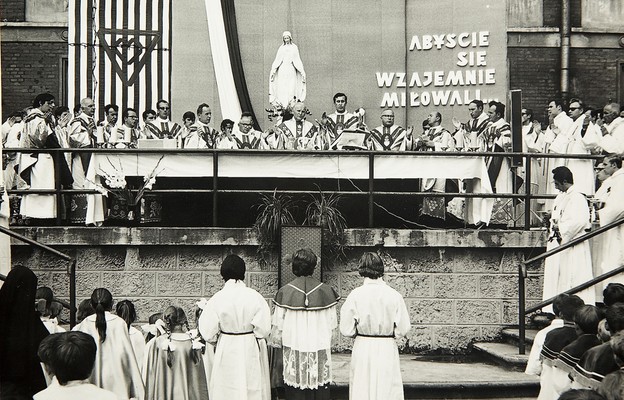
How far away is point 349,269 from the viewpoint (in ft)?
39.4

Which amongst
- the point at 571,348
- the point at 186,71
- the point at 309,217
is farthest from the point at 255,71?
the point at 571,348

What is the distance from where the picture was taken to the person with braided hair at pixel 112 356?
311 inches

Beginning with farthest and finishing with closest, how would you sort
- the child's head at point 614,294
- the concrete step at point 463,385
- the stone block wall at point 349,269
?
the stone block wall at point 349,269 < the concrete step at point 463,385 < the child's head at point 614,294

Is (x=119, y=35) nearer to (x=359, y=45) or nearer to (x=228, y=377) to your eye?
(x=359, y=45)

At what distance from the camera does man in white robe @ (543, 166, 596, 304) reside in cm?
1123

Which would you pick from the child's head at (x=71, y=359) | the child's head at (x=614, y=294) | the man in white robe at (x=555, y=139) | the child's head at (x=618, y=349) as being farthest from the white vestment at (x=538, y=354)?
the man in white robe at (x=555, y=139)

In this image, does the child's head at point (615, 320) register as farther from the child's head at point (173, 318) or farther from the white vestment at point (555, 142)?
the white vestment at point (555, 142)

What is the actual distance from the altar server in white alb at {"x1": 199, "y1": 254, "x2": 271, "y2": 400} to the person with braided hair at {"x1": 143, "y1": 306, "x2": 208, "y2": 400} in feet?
1.28

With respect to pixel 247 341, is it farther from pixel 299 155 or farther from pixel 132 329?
pixel 299 155

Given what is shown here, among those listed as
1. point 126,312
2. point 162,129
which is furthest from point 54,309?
point 162,129

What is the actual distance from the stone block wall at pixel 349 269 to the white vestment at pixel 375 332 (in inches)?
132

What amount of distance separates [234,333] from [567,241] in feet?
16.2

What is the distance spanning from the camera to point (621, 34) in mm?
21359

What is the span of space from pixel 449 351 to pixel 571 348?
5.38m
